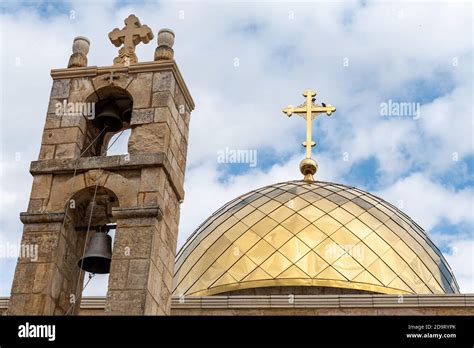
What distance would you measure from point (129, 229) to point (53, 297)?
3.06ft

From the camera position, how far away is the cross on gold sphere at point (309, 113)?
1972 cm

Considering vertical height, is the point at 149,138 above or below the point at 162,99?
below

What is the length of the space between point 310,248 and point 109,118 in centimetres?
677

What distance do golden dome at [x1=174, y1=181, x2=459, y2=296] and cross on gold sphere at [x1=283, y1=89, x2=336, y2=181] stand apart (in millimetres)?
1298

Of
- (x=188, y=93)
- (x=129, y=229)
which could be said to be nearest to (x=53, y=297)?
(x=129, y=229)

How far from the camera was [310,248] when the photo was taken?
16781 mm

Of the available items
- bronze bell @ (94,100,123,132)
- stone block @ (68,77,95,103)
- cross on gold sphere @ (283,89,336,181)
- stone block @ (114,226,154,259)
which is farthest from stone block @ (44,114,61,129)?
cross on gold sphere @ (283,89,336,181)

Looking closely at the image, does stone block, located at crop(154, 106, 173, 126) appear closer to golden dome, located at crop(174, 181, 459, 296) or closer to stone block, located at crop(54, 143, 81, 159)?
stone block, located at crop(54, 143, 81, 159)

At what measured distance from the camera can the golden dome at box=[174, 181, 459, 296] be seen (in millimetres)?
16328

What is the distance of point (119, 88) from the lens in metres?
10.6

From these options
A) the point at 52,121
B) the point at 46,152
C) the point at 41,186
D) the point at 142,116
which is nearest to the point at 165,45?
the point at 142,116

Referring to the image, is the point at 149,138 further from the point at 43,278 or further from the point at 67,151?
the point at 43,278

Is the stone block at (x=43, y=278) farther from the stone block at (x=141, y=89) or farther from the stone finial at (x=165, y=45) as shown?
the stone finial at (x=165, y=45)
